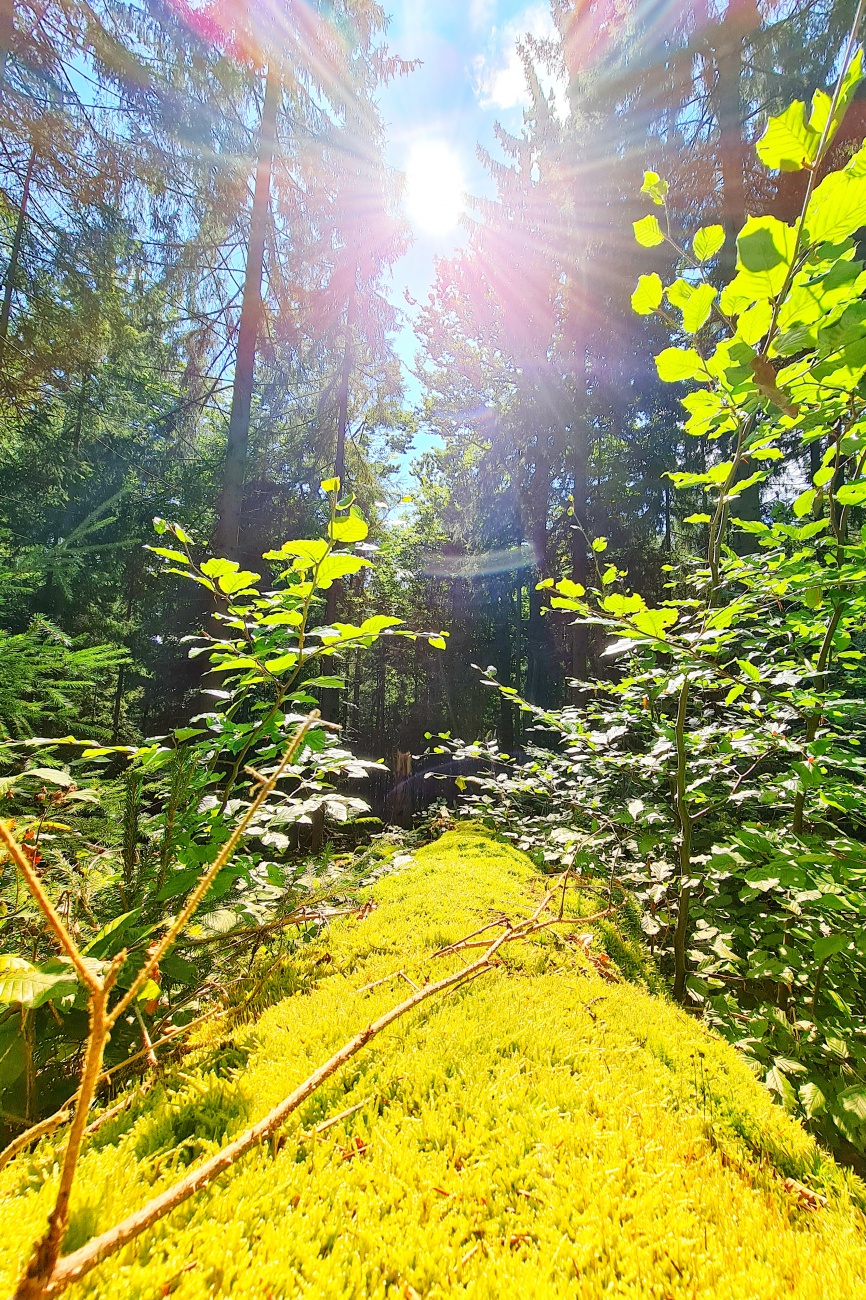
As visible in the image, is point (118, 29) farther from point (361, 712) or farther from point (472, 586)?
point (361, 712)

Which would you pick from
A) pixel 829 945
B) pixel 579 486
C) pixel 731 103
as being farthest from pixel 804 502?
pixel 579 486

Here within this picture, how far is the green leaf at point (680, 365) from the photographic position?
1.19m

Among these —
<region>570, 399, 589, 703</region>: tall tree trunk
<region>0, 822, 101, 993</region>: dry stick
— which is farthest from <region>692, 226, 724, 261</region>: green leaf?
<region>570, 399, 589, 703</region>: tall tree trunk

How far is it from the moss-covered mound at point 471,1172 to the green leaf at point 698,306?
1.64 metres

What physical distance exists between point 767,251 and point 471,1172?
1750 mm

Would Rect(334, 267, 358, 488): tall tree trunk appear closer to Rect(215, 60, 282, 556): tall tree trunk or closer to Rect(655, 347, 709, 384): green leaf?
Rect(215, 60, 282, 556): tall tree trunk

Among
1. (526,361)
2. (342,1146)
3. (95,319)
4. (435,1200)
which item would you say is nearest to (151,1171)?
(342,1146)

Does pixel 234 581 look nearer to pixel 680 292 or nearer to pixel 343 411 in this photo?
pixel 680 292

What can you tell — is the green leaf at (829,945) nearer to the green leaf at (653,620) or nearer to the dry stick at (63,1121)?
the green leaf at (653,620)

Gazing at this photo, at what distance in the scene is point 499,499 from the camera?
1270 cm

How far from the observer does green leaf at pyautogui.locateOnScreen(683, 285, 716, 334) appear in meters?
1.07

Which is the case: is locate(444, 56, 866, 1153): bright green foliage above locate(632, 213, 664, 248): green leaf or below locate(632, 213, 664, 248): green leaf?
below

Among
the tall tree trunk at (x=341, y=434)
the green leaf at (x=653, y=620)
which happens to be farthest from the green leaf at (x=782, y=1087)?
the tall tree trunk at (x=341, y=434)

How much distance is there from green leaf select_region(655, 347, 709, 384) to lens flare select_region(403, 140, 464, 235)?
9.03m
